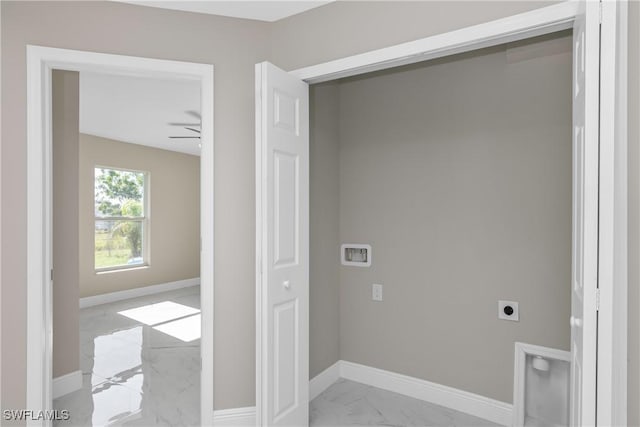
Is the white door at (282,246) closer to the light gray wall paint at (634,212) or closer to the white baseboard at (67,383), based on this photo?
the light gray wall paint at (634,212)

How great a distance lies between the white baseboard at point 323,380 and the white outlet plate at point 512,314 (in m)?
1.35

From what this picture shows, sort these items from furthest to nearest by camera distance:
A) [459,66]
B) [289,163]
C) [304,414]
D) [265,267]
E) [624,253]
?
[459,66], [304,414], [289,163], [265,267], [624,253]

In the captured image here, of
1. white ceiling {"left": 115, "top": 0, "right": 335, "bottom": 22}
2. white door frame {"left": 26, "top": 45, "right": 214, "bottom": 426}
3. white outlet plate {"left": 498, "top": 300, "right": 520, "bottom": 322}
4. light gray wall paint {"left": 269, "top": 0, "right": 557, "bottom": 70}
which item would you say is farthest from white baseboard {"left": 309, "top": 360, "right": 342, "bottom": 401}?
white ceiling {"left": 115, "top": 0, "right": 335, "bottom": 22}

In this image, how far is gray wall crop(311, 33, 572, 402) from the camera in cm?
234

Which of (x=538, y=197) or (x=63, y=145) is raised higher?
(x=63, y=145)

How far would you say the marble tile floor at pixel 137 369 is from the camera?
2578 millimetres

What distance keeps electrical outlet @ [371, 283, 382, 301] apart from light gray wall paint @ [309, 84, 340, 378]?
31 cm

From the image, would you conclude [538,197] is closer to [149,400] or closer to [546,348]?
[546,348]

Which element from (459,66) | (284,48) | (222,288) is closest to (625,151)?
(459,66)

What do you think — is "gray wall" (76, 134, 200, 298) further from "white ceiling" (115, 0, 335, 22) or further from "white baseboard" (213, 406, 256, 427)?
"white baseboard" (213, 406, 256, 427)

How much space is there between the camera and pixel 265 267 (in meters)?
2.03

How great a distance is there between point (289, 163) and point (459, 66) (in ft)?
4.68

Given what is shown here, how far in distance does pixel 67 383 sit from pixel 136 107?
2.88 metres

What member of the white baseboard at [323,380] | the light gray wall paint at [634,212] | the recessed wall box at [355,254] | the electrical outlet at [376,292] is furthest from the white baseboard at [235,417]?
the light gray wall paint at [634,212]
